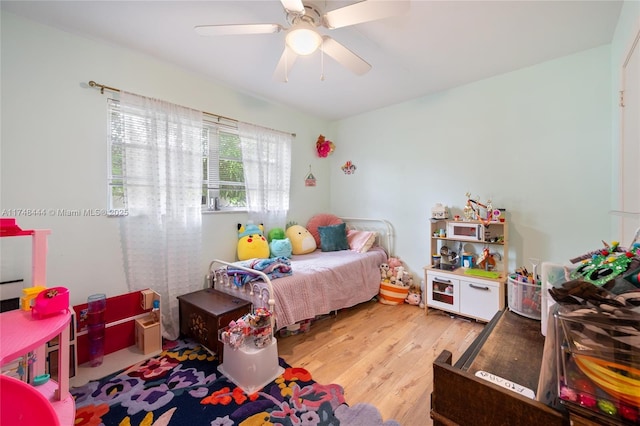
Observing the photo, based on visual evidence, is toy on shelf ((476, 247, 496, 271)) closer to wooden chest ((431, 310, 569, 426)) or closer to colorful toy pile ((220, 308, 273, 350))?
wooden chest ((431, 310, 569, 426))

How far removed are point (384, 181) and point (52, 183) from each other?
3.31m

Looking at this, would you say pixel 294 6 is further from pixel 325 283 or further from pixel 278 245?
pixel 278 245

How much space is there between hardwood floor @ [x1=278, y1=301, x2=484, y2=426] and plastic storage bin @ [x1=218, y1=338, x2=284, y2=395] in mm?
273

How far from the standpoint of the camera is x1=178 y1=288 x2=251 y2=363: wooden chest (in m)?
Answer: 1.96

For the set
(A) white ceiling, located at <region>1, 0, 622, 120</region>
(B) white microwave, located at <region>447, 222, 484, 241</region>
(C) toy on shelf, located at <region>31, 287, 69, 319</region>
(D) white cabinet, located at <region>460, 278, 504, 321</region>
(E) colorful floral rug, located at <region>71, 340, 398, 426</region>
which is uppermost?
(A) white ceiling, located at <region>1, 0, 622, 120</region>

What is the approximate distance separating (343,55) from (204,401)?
242 centimetres

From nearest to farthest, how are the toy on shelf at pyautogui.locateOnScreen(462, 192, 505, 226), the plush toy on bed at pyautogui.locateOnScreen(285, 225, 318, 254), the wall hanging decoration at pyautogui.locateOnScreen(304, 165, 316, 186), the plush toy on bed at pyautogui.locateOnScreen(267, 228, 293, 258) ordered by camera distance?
the toy on shelf at pyautogui.locateOnScreen(462, 192, 505, 226) < the plush toy on bed at pyautogui.locateOnScreen(267, 228, 293, 258) < the plush toy on bed at pyautogui.locateOnScreen(285, 225, 318, 254) < the wall hanging decoration at pyautogui.locateOnScreen(304, 165, 316, 186)

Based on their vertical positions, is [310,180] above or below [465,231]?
above

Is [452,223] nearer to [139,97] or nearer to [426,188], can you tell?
[426,188]

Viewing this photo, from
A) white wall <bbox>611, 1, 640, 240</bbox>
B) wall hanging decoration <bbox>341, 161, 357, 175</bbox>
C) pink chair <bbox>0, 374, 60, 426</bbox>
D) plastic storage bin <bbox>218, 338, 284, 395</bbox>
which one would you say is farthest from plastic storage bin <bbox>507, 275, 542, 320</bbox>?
wall hanging decoration <bbox>341, 161, 357, 175</bbox>

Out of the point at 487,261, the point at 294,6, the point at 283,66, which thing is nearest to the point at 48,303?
the point at 294,6

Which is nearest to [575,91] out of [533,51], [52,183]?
[533,51]

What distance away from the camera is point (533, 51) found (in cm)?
223

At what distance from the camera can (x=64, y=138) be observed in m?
1.93
